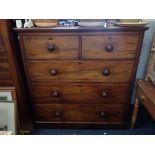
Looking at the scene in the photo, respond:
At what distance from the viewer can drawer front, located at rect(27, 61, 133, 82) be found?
1.38 meters

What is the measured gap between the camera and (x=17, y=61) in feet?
4.67

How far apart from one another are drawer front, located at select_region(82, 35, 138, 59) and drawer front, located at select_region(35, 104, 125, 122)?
1.49 ft

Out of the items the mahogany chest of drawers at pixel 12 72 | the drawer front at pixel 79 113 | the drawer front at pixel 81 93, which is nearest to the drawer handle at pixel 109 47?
the drawer front at pixel 81 93

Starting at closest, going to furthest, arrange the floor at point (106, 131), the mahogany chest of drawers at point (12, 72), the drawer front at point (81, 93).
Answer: the mahogany chest of drawers at point (12, 72) → the drawer front at point (81, 93) → the floor at point (106, 131)

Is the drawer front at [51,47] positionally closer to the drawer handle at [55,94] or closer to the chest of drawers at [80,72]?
the chest of drawers at [80,72]

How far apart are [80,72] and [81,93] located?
0.62 ft

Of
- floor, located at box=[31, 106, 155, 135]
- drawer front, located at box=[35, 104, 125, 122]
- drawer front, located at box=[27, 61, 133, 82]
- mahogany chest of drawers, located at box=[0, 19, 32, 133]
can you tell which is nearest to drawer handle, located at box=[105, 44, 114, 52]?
drawer front, located at box=[27, 61, 133, 82]

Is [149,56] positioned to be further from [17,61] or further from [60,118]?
[17,61]

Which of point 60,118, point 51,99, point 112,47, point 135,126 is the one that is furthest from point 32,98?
point 135,126

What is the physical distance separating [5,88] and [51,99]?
37 centimetres

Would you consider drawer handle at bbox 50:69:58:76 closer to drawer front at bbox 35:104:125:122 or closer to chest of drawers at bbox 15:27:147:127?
chest of drawers at bbox 15:27:147:127

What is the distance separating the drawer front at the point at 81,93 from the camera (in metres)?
1.48

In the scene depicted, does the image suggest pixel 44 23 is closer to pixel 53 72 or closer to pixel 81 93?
pixel 53 72

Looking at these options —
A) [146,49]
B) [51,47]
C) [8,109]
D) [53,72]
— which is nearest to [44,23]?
[51,47]
